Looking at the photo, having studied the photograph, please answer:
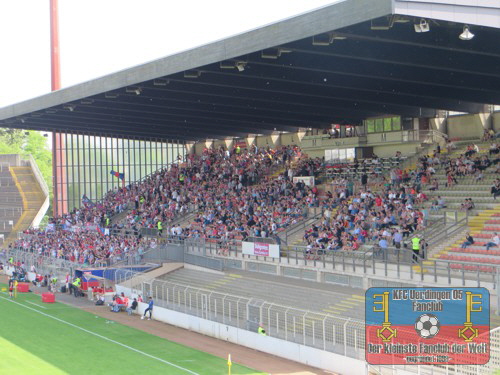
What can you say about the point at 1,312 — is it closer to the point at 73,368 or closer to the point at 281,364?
the point at 73,368

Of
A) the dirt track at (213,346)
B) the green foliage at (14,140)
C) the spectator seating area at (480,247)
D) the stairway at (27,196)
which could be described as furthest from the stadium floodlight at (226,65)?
the green foliage at (14,140)

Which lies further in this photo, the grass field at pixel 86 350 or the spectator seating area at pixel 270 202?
the spectator seating area at pixel 270 202

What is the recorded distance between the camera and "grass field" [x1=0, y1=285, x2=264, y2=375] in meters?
26.3

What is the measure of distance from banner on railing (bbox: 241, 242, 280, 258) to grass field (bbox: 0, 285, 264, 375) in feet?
24.0

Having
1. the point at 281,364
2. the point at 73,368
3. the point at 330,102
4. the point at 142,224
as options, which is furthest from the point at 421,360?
the point at 142,224

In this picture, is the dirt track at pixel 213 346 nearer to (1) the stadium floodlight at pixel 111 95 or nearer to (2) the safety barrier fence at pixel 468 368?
(2) the safety barrier fence at pixel 468 368

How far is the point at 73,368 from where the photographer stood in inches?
1043

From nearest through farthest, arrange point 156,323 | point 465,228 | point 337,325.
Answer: point 337,325, point 465,228, point 156,323

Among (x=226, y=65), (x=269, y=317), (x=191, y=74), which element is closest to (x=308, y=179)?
(x=191, y=74)

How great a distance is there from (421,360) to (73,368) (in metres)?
11.4

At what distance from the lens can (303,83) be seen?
36.1 meters

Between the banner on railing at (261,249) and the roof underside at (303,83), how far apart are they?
721 centimetres

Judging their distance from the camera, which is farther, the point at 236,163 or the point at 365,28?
the point at 236,163

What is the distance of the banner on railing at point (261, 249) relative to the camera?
3666cm
